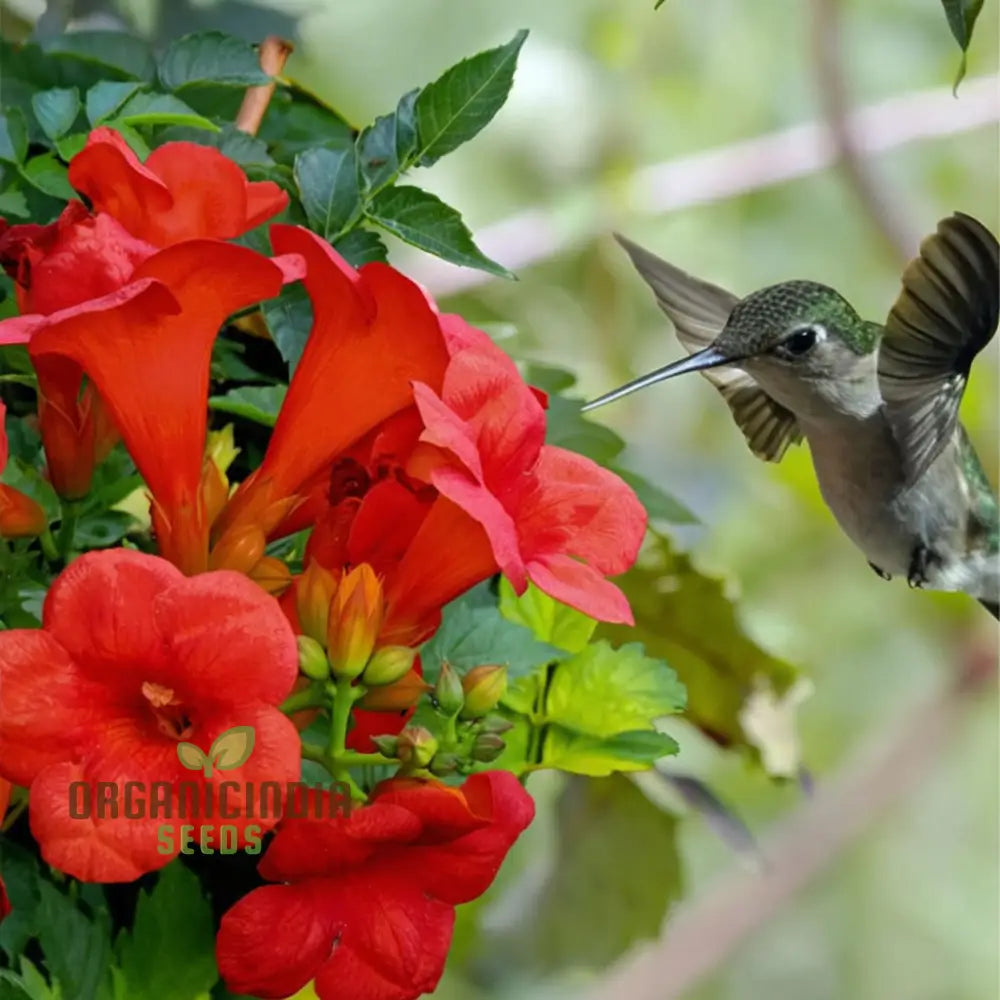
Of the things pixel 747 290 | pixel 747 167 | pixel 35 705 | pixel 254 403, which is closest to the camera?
pixel 35 705

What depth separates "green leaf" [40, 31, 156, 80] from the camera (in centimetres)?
68

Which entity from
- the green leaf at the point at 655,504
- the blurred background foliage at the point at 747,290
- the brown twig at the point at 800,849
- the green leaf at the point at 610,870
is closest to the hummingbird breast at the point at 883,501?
the green leaf at the point at 655,504

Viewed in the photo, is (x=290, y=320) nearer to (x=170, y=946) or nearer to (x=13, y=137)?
(x=13, y=137)

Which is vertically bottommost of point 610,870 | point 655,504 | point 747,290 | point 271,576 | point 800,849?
point 800,849

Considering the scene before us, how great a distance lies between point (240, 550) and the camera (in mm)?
464

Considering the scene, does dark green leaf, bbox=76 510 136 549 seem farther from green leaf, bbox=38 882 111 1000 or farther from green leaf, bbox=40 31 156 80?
green leaf, bbox=40 31 156 80

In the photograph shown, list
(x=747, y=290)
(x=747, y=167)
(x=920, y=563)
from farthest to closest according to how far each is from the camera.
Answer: (x=747, y=290)
(x=747, y=167)
(x=920, y=563)

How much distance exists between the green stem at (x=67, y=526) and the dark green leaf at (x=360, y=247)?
0.15 meters

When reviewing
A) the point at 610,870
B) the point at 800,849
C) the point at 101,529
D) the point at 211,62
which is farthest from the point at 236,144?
the point at 800,849

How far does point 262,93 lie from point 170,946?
1.31ft

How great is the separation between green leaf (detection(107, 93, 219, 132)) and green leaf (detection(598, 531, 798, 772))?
1.14ft

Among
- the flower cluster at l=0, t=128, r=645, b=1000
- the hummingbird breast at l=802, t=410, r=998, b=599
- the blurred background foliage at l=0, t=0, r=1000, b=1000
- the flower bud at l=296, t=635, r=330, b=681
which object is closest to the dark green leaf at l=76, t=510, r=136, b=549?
the flower cluster at l=0, t=128, r=645, b=1000

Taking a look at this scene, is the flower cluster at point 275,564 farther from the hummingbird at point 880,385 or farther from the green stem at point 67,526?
the hummingbird at point 880,385

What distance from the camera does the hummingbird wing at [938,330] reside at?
1.97 ft
